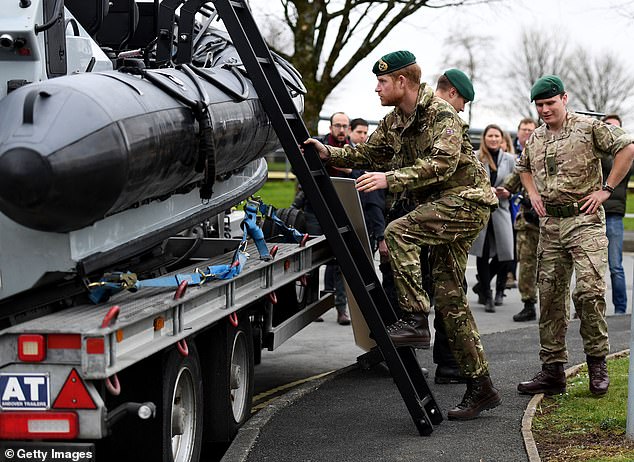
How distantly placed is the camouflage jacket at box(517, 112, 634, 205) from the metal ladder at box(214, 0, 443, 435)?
5.40 ft

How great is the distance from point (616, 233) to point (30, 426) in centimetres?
876

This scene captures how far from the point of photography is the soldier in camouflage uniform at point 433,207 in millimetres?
6820

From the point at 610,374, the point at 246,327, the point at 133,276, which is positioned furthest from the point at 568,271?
the point at 133,276

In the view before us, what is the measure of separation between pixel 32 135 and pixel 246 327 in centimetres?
268

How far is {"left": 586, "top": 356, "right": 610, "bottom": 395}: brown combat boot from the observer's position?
303 inches

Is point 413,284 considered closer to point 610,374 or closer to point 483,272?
point 610,374

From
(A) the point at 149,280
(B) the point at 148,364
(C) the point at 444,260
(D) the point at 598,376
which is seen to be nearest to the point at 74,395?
(B) the point at 148,364

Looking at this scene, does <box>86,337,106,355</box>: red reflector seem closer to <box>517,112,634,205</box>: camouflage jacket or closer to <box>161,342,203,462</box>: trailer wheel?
<box>161,342,203,462</box>: trailer wheel

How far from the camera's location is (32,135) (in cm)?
497

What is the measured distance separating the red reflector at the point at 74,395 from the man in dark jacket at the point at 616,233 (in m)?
8.34

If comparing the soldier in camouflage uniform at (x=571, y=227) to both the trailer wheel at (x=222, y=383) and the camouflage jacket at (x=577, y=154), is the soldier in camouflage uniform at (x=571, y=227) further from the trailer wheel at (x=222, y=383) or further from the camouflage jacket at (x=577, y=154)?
the trailer wheel at (x=222, y=383)

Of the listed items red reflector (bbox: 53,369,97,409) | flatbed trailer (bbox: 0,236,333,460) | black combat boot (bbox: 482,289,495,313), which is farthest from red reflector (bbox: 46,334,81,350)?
black combat boot (bbox: 482,289,495,313)

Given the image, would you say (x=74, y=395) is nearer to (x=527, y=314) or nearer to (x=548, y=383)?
(x=548, y=383)

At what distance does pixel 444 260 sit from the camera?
718 centimetres
